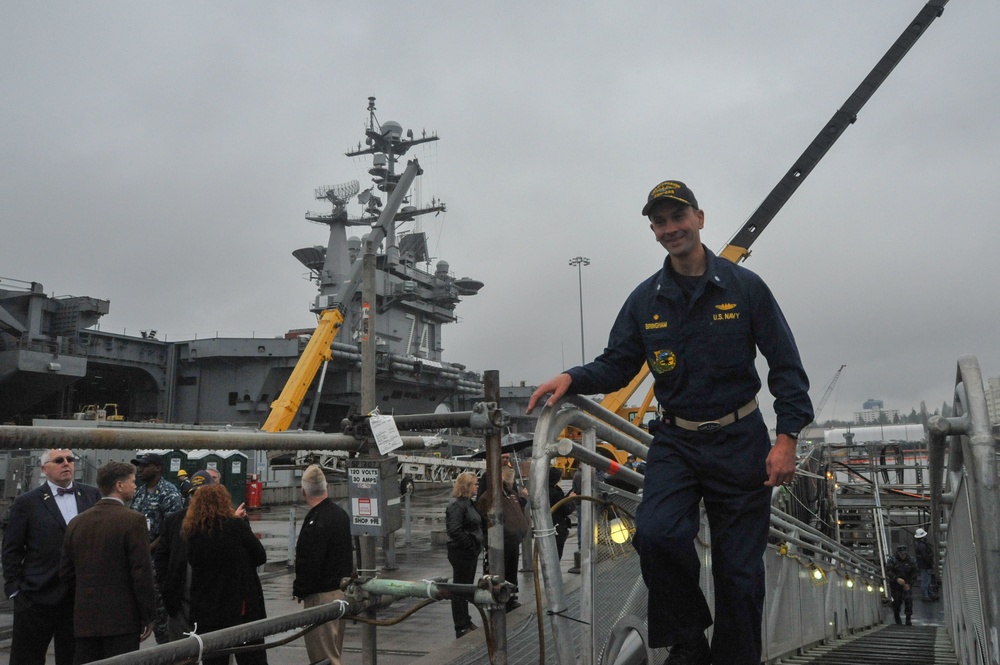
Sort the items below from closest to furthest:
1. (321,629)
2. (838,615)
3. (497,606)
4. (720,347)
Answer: (497,606) → (720,347) → (321,629) → (838,615)

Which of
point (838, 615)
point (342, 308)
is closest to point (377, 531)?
point (838, 615)

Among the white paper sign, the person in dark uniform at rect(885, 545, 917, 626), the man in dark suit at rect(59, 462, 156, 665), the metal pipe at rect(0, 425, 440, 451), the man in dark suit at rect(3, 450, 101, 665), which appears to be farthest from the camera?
the person in dark uniform at rect(885, 545, 917, 626)

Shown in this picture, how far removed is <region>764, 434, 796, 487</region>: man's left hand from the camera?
2.49 metres

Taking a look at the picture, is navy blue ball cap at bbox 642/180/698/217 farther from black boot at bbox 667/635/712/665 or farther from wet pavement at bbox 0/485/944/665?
wet pavement at bbox 0/485/944/665

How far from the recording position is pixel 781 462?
98.1 inches

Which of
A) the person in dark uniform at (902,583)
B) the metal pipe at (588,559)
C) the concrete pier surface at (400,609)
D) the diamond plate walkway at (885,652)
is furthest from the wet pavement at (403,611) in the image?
the person in dark uniform at (902,583)

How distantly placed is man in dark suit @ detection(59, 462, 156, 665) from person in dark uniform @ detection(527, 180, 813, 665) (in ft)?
10.8

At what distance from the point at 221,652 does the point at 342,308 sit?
31747 millimetres

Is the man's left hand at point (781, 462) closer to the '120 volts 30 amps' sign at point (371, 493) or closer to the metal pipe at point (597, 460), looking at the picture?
the metal pipe at point (597, 460)

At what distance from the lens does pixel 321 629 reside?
199 inches

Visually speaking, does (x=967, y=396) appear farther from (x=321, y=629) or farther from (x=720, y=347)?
(x=321, y=629)

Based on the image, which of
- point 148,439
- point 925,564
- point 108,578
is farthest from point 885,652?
point 925,564

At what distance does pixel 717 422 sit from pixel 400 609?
6586 mm

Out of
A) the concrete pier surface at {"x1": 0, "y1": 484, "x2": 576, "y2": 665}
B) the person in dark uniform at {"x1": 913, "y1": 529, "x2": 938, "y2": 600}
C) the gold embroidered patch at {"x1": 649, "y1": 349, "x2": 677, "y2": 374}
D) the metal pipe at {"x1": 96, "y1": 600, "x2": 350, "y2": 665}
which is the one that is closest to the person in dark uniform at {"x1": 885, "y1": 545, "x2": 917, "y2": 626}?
the person in dark uniform at {"x1": 913, "y1": 529, "x2": 938, "y2": 600}
